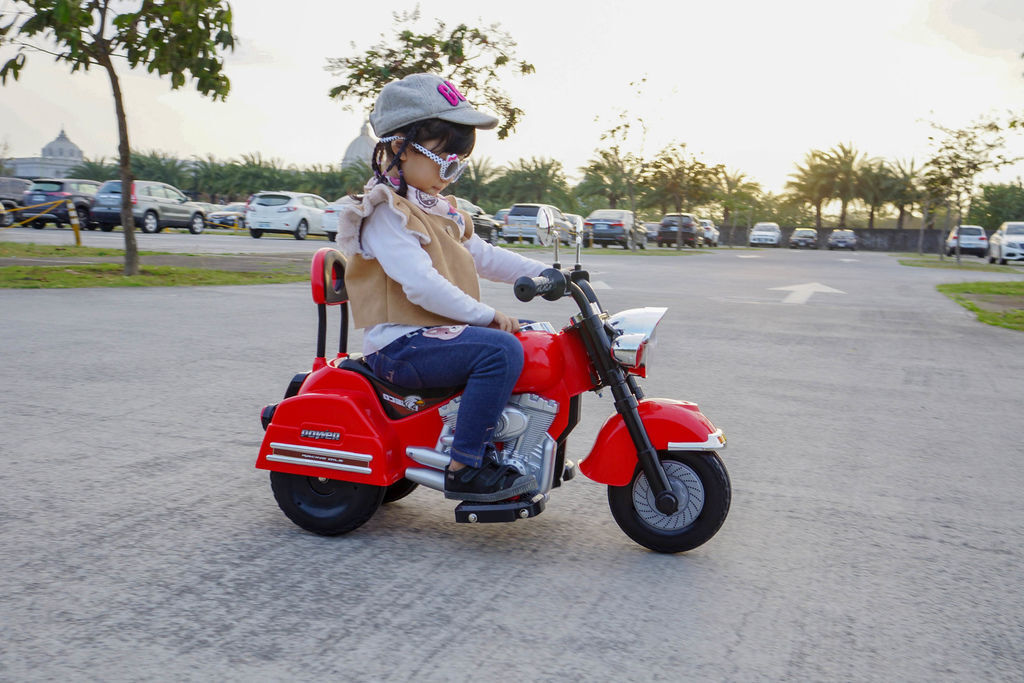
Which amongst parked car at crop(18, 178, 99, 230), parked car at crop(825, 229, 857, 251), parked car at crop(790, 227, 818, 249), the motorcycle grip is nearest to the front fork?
the motorcycle grip

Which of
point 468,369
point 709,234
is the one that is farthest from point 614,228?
point 468,369

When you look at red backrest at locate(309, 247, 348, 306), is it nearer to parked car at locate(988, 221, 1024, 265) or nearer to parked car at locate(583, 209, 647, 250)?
parked car at locate(583, 209, 647, 250)

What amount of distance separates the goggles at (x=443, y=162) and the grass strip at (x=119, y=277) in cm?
967

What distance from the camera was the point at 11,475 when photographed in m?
3.99

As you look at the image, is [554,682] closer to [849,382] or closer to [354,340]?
[849,382]

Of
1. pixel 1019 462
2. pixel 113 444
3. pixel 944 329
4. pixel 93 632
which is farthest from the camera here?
pixel 944 329

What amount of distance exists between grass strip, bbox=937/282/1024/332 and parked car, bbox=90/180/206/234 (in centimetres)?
2216

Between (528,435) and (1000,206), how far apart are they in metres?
84.4

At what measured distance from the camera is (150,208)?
102ft

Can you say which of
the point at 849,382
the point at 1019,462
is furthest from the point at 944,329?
the point at 1019,462

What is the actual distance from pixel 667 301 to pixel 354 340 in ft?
20.9

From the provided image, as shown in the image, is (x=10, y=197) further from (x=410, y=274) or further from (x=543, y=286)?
(x=543, y=286)

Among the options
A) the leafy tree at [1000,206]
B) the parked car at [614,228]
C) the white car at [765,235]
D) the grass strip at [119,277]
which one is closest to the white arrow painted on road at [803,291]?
the grass strip at [119,277]

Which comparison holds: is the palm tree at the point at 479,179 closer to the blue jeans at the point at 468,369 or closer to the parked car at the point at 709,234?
the parked car at the point at 709,234
